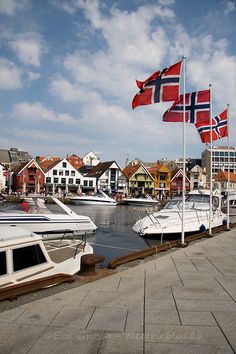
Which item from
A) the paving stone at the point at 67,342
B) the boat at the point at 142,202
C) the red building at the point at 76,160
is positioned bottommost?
the boat at the point at 142,202

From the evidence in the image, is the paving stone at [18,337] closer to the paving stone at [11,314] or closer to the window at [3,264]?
the paving stone at [11,314]

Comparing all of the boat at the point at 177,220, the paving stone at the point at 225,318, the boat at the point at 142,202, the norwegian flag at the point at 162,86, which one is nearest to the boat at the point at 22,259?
the paving stone at the point at 225,318

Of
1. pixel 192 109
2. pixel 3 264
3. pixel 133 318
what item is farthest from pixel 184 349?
pixel 192 109

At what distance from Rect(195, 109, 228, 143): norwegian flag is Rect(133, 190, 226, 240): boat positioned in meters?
5.65

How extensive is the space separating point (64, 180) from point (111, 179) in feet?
43.8

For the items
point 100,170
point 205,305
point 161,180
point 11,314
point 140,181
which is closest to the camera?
point 11,314

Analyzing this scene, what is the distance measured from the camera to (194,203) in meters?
24.3

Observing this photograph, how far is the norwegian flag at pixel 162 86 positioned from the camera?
46.1 ft

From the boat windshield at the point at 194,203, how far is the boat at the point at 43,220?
6.64 m

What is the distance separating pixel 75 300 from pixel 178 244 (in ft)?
26.9

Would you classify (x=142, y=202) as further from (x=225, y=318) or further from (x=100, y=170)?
(x=225, y=318)

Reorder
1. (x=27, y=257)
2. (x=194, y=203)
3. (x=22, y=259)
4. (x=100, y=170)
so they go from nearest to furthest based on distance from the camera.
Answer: (x=22, y=259), (x=27, y=257), (x=194, y=203), (x=100, y=170)

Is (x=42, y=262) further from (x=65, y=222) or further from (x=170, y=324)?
(x=65, y=222)

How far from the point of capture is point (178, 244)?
1450 centimetres
